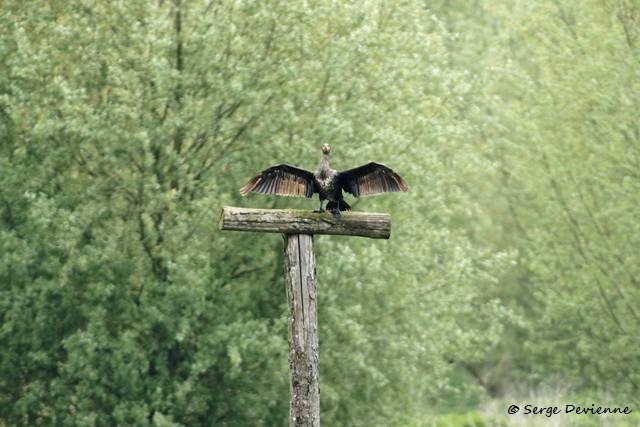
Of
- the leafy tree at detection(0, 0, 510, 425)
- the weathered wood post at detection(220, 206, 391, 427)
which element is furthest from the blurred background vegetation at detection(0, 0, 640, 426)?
the weathered wood post at detection(220, 206, 391, 427)

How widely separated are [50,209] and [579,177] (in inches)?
370

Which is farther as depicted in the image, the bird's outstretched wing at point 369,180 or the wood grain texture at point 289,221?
the bird's outstretched wing at point 369,180

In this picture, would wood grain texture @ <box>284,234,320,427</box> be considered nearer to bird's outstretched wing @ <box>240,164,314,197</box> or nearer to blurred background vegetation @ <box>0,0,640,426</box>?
bird's outstretched wing @ <box>240,164,314,197</box>

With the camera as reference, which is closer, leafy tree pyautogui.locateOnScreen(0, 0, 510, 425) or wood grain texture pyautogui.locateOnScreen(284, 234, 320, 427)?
wood grain texture pyautogui.locateOnScreen(284, 234, 320, 427)

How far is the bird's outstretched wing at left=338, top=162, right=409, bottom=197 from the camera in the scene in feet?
31.4

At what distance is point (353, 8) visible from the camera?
52.8ft

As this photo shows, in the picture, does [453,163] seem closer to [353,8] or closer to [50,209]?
[353,8]

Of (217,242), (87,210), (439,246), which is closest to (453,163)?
(439,246)

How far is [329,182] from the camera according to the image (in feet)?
31.0

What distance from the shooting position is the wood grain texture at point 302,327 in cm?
960

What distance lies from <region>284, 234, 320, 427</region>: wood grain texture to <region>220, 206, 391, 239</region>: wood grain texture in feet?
0.44

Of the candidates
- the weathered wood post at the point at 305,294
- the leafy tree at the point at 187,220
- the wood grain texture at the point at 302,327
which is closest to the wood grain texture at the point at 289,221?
the weathered wood post at the point at 305,294

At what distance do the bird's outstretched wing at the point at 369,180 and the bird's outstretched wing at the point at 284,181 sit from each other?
30cm

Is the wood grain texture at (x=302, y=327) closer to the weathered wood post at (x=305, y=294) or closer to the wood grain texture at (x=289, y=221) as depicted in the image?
the weathered wood post at (x=305, y=294)
